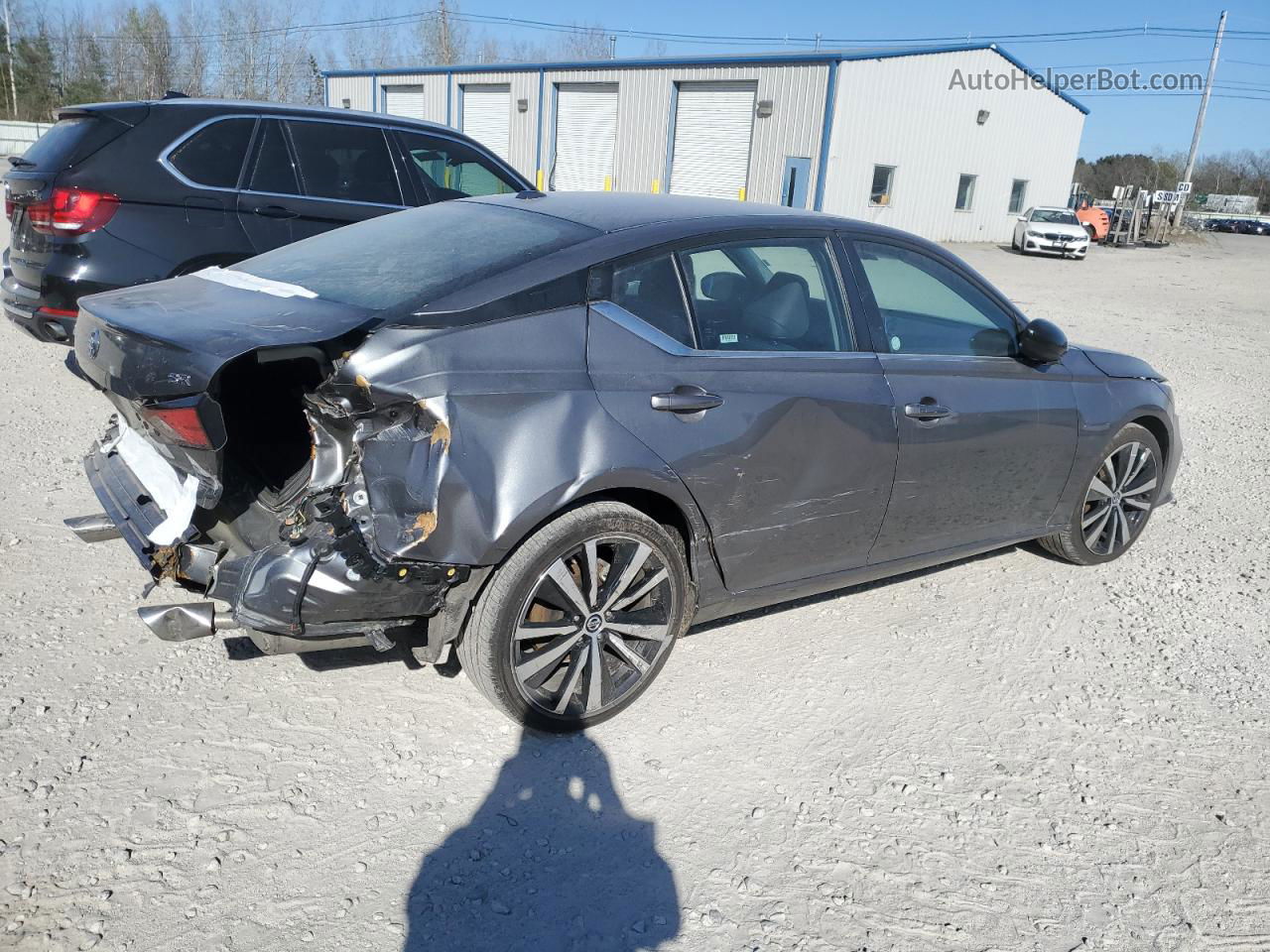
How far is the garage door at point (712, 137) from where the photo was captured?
92.5 ft

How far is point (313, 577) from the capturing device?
9.09 ft

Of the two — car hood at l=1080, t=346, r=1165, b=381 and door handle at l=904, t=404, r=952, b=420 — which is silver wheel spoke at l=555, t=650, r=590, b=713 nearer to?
door handle at l=904, t=404, r=952, b=420

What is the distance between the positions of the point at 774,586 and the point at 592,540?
2.88ft

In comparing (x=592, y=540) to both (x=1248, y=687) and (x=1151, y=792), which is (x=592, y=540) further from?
(x=1248, y=687)

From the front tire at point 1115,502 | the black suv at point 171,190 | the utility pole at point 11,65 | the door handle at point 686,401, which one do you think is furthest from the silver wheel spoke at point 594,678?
the utility pole at point 11,65

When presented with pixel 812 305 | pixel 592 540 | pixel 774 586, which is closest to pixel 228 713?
pixel 592 540

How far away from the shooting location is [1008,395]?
4176 millimetres

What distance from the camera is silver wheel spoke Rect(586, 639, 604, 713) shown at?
3.25m

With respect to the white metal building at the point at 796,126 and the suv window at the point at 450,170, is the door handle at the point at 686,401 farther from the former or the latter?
the white metal building at the point at 796,126

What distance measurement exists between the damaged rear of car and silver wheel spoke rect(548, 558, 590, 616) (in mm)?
266

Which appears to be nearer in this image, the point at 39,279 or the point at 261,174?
the point at 39,279

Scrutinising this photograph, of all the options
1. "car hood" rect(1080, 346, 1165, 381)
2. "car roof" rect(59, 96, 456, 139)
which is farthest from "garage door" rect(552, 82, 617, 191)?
"car hood" rect(1080, 346, 1165, 381)

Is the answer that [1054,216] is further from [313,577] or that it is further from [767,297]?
[313,577]

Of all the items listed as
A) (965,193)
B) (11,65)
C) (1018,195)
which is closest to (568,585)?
(965,193)
